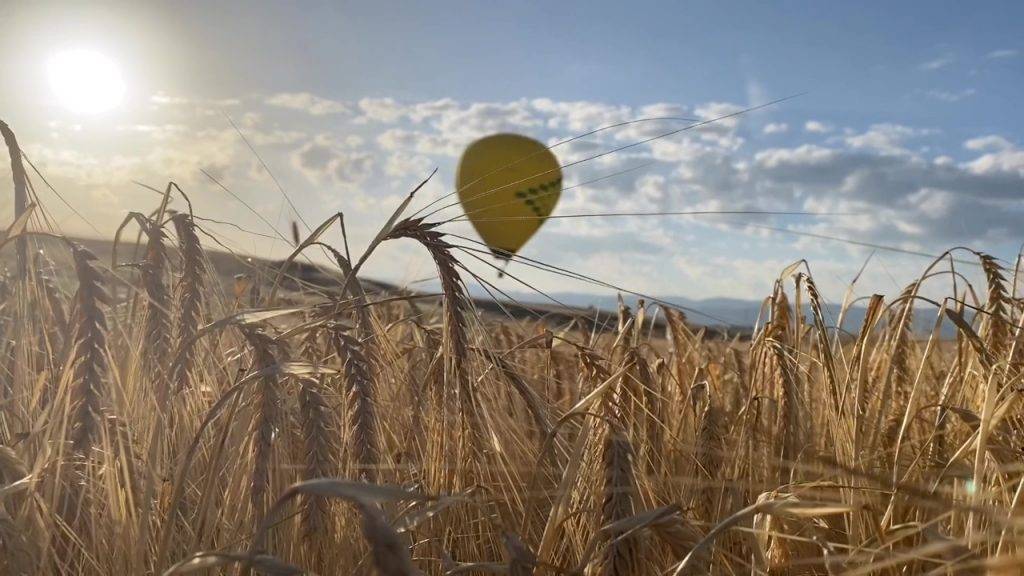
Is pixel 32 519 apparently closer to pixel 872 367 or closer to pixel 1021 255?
A: pixel 872 367

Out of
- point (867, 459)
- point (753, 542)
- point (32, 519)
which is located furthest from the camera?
point (867, 459)

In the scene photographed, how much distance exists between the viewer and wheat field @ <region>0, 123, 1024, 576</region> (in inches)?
44.3

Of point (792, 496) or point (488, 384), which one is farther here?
point (488, 384)

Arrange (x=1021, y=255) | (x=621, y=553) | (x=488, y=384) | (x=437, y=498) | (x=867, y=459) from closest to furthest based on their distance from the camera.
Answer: (x=437, y=498), (x=621, y=553), (x=488, y=384), (x=867, y=459), (x=1021, y=255)

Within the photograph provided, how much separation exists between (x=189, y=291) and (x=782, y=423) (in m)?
1.34

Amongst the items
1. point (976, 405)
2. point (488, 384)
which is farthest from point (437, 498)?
point (976, 405)

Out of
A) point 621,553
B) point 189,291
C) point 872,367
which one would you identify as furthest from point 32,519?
point 872,367

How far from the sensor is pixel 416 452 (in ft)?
5.79

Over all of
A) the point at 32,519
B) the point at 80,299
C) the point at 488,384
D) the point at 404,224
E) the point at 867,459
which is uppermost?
the point at 404,224

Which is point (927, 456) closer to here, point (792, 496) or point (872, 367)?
point (872, 367)

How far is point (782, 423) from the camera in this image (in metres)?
2.01

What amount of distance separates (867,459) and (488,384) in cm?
78

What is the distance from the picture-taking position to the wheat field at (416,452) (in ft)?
3.69

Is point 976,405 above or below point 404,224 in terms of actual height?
below
